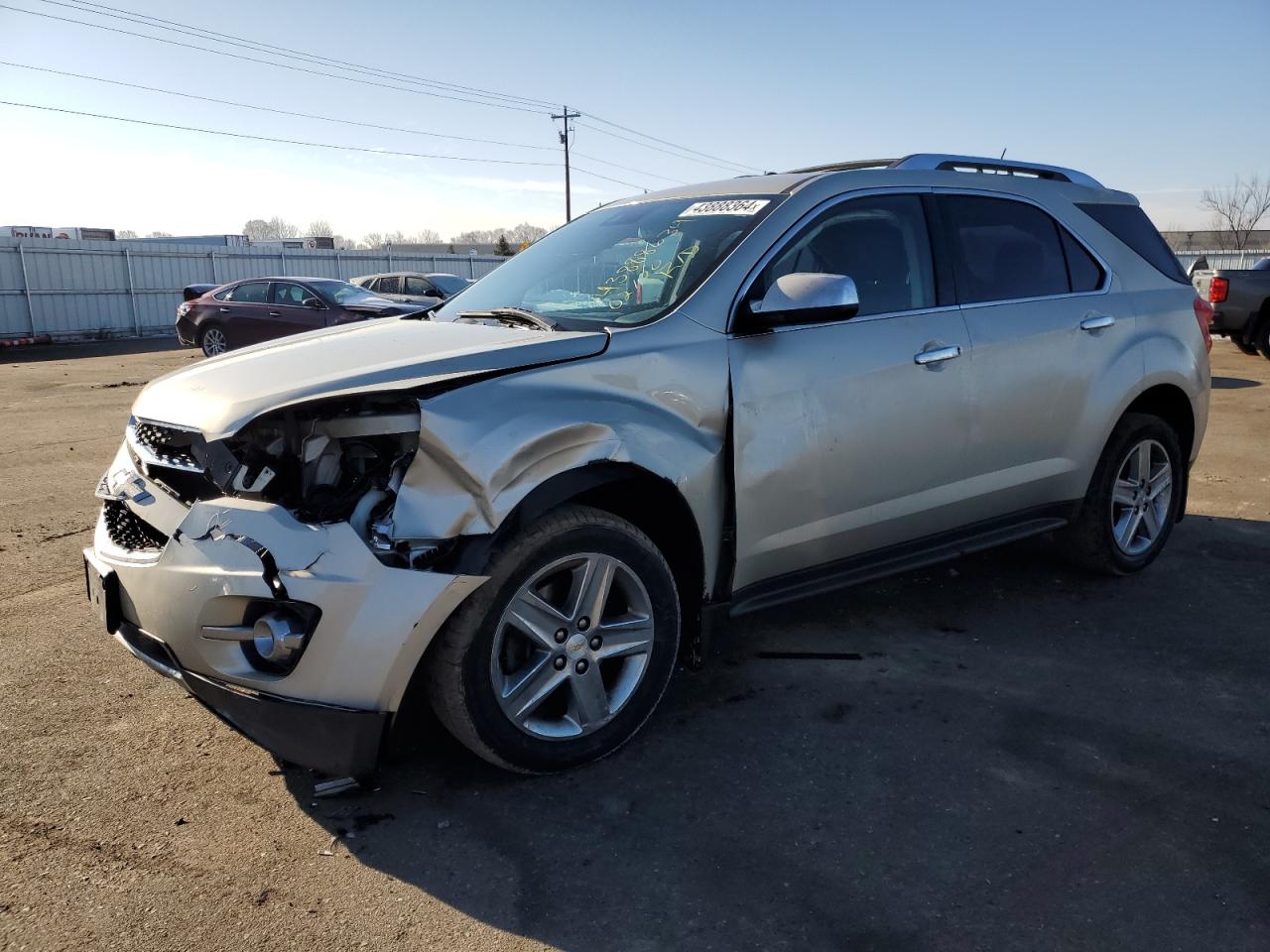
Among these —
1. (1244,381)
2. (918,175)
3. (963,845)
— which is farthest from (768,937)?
(1244,381)

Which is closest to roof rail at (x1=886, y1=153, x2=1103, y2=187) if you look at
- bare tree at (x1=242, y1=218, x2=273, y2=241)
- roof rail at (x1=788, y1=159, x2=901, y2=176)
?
roof rail at (x1=788, y1=159, x2=901, y2=176)

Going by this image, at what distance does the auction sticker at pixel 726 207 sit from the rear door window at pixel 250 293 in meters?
14.6

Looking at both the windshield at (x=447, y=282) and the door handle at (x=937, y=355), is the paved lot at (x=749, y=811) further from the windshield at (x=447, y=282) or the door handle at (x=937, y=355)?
the windshield at (x=447, y=282)

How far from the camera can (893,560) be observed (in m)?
3.90

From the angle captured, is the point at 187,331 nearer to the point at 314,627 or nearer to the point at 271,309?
the point at 271,309

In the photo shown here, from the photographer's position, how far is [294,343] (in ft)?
11.8

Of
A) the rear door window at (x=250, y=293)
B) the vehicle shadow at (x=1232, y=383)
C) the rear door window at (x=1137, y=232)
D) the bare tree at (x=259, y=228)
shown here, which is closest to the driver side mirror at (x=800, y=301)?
the rear door window at (x=1137, y=232)

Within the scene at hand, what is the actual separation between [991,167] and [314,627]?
368 cm

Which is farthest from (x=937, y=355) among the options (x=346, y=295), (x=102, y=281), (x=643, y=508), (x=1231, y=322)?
(x=102, y=281)

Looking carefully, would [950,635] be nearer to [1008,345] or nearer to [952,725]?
[952,725]

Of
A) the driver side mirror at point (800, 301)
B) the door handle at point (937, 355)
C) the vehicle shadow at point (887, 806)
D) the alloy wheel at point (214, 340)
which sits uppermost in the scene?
the driver side mirror at point (800, 301)

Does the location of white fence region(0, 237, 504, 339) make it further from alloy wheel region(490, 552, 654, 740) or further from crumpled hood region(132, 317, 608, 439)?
alloy wheel region(490, 552, 654, 740)

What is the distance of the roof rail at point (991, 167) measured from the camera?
13.8 feet

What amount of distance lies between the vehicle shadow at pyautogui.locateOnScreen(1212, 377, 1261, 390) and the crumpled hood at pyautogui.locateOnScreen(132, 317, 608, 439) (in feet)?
39.1
